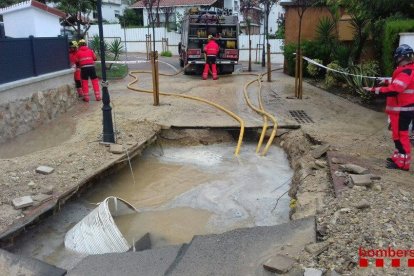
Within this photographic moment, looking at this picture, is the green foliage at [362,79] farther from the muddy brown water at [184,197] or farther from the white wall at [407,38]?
the muddy brown water at [184,197]

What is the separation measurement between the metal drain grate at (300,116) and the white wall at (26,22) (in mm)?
7327

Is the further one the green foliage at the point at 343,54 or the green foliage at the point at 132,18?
the green foliage at the point at 132,18

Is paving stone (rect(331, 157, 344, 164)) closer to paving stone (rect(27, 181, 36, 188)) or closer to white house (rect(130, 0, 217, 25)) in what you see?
paving stone (rect(27, 181, 36, 188))

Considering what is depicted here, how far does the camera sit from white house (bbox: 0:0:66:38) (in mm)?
11711

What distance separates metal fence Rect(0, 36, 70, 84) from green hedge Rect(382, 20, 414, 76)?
7809 mm

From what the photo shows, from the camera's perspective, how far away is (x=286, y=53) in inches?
658

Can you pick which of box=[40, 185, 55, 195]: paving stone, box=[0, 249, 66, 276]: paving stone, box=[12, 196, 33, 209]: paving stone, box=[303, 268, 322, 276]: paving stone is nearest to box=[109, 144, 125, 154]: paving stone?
box=[40, 185, 55, 195]: paving stone

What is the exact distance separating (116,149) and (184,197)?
5.43 feet

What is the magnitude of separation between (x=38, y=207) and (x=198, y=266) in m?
2.49

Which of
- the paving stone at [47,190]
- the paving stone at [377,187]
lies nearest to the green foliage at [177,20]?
the paving stone at [47,190]

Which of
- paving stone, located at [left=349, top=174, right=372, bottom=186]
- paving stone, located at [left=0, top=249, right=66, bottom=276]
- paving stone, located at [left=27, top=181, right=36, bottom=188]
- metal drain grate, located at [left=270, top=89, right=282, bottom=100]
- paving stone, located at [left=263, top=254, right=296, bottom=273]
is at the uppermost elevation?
metal drain grate, located at [left=270, top=89, right=282, bottom=100]

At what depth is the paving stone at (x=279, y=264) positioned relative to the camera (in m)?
3.40

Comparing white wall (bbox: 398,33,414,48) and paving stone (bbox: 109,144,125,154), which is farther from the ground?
white wall (bbox: 398,33,414,48)

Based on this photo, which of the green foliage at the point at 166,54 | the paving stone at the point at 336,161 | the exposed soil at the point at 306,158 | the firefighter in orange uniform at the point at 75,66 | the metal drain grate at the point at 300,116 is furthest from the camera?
the green foliage at the point at 166,54
